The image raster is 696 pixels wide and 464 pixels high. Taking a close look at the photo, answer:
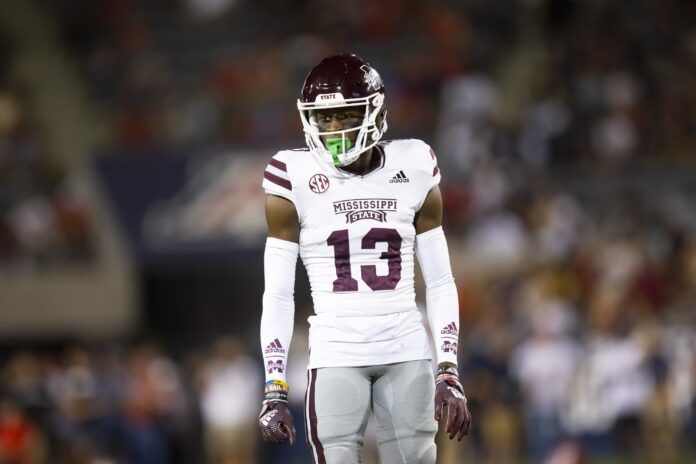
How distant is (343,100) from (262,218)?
910 cm

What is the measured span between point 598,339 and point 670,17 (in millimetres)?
6389

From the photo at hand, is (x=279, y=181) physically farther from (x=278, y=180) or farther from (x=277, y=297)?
(x=277, y=297)

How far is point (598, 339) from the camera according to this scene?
11180 mm

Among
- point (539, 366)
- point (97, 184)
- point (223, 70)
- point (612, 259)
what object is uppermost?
point (223, 70)

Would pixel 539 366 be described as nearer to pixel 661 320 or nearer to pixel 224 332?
pixel 661 320

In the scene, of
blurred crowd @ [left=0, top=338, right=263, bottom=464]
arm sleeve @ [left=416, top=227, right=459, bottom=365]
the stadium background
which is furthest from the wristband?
blurred crowd @ [left=0, top=338, right=263, bottom=464]

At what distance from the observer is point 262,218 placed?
553 inches

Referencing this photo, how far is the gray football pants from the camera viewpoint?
16.0 feet

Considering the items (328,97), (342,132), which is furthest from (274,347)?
(328,97)

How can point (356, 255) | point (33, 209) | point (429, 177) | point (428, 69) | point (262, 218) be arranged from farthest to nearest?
point (428, 69) < point (33, 209) < point (262, 218) < point (429, 177) < point (356, 255)

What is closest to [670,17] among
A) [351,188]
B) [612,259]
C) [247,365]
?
[612,259]

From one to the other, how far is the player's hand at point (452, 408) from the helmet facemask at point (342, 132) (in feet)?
3.15

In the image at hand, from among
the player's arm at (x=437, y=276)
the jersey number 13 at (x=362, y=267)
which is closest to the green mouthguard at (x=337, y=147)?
the jersey number 13 at (x=362, y=267)

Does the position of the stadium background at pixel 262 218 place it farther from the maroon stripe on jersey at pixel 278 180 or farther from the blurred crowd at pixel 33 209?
the maroon stripe on jersey at pixel 278 180
